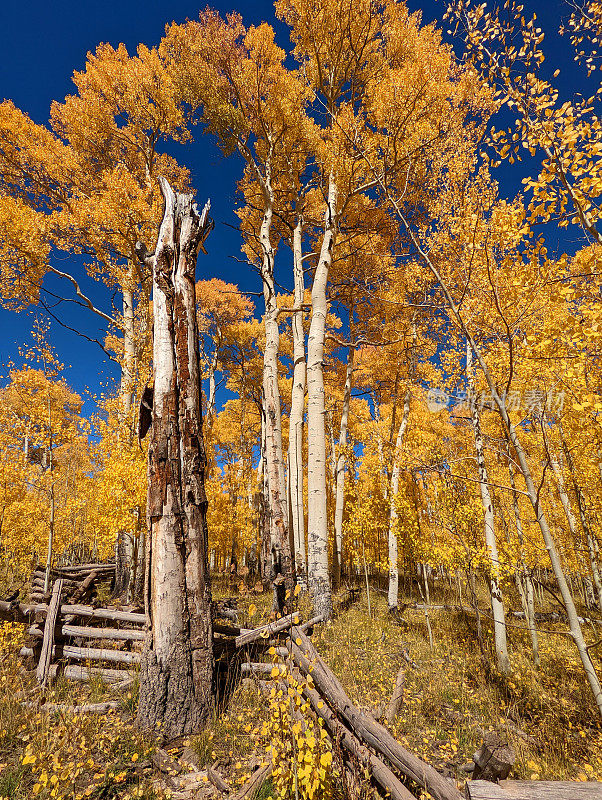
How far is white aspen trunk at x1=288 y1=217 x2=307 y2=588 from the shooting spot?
747cm

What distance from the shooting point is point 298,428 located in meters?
7.52

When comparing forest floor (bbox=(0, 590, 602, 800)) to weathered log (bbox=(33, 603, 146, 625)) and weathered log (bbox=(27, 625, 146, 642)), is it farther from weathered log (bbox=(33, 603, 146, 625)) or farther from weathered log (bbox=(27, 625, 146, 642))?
weathered log (bbox=(33, 603, 146, 625))

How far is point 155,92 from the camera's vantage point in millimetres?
10320

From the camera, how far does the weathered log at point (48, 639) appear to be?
14.0 ft

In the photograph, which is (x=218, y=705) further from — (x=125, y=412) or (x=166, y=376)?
(x=125, y=412)

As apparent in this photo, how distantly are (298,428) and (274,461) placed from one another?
1354 millimetres

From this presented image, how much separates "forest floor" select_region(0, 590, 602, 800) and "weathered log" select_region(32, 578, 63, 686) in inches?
6.1

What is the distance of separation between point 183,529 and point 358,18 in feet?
38.3

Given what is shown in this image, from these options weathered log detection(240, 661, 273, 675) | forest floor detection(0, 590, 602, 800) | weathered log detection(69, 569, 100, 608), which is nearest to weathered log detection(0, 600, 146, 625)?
forest floor detection(0, 590, 602, 800)

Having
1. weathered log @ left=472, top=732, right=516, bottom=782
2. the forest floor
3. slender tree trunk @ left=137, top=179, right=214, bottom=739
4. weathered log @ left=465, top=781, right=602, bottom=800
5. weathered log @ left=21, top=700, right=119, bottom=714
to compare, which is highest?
slender tree trunk @ left=137, top=179, right=214, bottom=739

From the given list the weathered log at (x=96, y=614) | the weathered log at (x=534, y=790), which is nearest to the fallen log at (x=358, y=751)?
the weathered log at (x=534, y=790)

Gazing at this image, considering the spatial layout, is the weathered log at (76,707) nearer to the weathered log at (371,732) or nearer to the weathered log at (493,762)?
the weathered log at (371,732)

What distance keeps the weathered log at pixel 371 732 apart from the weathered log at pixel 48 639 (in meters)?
3.34

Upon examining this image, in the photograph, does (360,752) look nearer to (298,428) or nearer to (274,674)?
(274,674)
